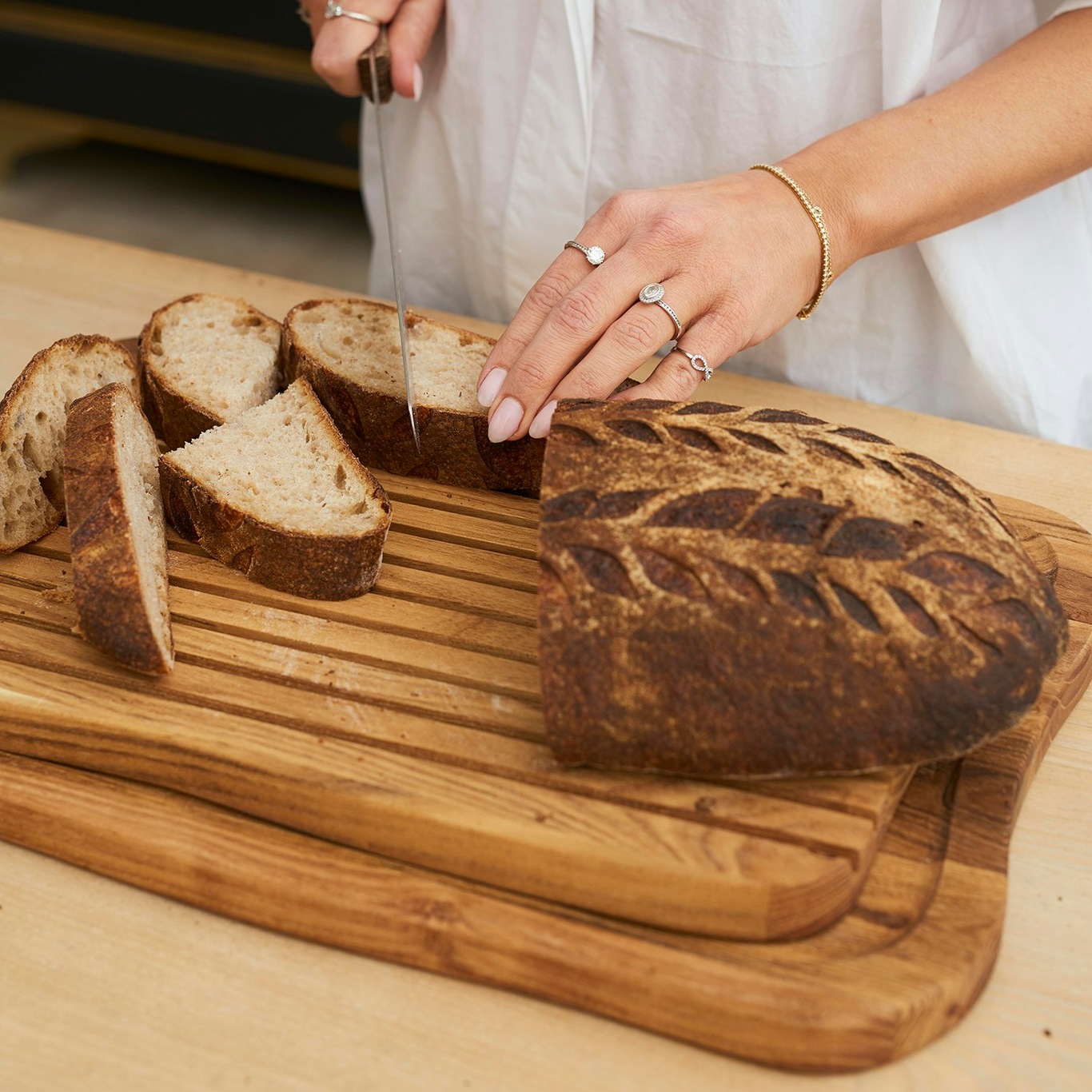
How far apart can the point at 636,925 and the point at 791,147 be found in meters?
1.52

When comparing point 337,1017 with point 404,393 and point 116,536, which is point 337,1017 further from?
point 404,393

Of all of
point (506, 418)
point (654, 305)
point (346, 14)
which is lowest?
→ point (506, 418)

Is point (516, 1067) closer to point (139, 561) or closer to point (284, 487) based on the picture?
point (139, 561)

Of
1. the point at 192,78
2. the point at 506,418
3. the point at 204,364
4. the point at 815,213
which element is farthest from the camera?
the point at 192,78

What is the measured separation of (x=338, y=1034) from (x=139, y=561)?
0.64 m

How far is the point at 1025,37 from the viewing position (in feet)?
6.31

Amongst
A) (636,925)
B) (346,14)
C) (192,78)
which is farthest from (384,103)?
(192,78)

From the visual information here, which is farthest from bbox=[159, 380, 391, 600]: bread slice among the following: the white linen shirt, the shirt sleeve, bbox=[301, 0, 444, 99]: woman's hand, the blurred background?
the blurred background

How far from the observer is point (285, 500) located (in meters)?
1.64

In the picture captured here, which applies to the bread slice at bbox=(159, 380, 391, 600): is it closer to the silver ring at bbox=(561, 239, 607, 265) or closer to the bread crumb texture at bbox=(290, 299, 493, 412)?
the bread crumb texture at bbox=(290, 299, 493, 412)

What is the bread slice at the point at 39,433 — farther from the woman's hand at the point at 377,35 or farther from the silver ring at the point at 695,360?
the silver ring at the point at 695,360

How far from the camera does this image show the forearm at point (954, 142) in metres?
1.84

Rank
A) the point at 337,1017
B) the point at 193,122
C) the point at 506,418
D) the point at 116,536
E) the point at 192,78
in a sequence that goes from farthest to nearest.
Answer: the point at 193,122 < the point at 192,78 < the point at 506,418 < the point at 116,536 < the point at 337,1017

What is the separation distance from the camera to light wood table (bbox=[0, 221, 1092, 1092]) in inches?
41.7
